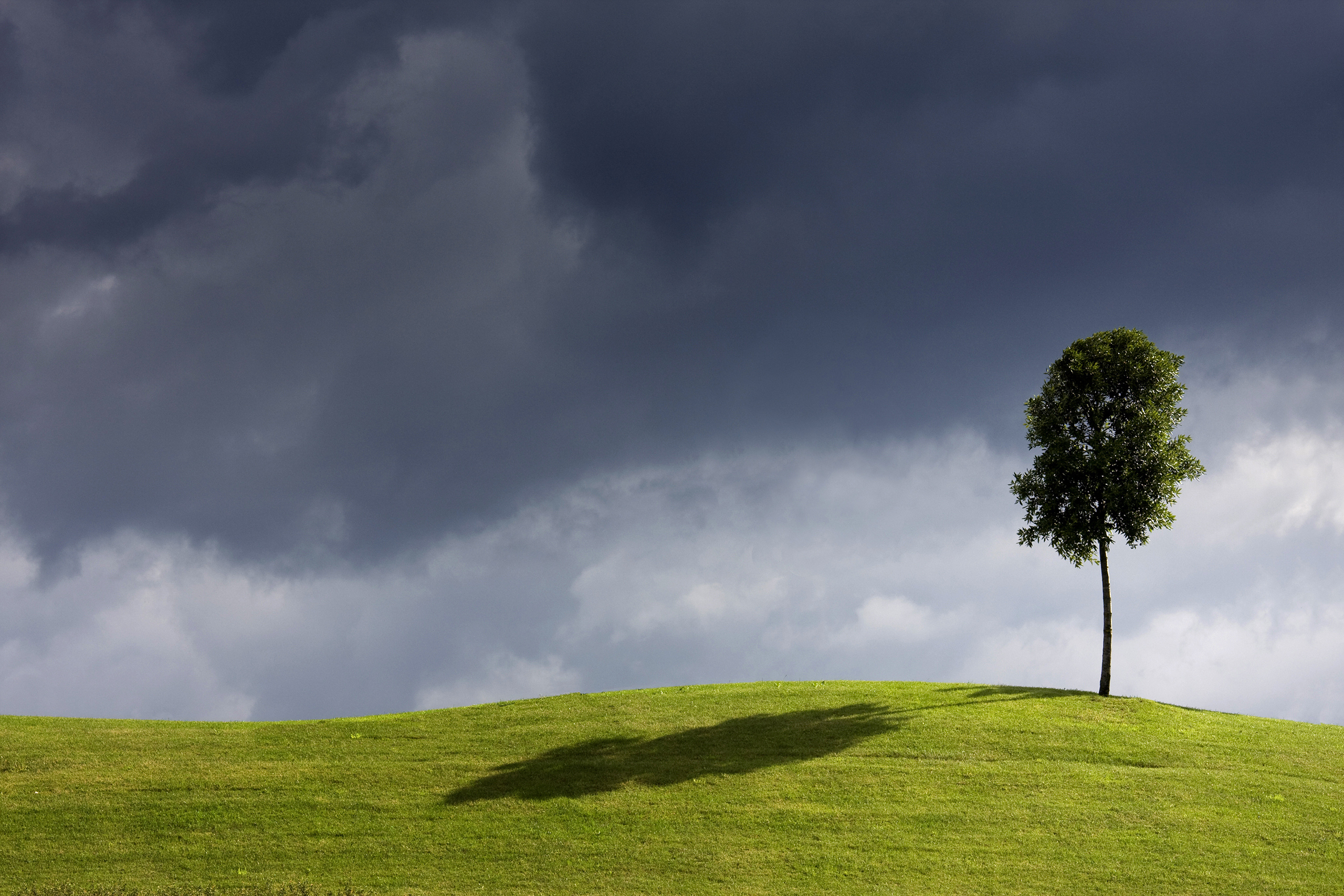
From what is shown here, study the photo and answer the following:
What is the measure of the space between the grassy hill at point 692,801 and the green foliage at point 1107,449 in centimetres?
1133

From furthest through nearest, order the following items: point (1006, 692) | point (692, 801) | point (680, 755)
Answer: point (1006, 692)
point (680, 755)
point (692, 801)

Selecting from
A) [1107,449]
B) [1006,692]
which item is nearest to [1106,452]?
[1107,449]

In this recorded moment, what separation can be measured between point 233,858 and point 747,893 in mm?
18764

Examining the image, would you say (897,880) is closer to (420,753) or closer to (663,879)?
(663,879)

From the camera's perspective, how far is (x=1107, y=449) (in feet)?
168

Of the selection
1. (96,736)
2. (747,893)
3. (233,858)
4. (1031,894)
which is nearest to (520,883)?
(747,893)

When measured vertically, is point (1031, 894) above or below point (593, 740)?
below

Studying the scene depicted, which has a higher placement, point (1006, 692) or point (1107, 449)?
point (1107, 449)

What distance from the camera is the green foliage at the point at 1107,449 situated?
51125 millimetres

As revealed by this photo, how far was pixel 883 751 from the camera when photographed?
39.2 meters

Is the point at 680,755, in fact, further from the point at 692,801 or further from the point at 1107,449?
the point at 1107,449

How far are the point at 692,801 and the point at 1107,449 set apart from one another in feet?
114

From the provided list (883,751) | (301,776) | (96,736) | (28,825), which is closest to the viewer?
(28,825)

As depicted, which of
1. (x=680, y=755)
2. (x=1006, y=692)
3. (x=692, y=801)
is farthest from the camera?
(x=1006, y=692)
